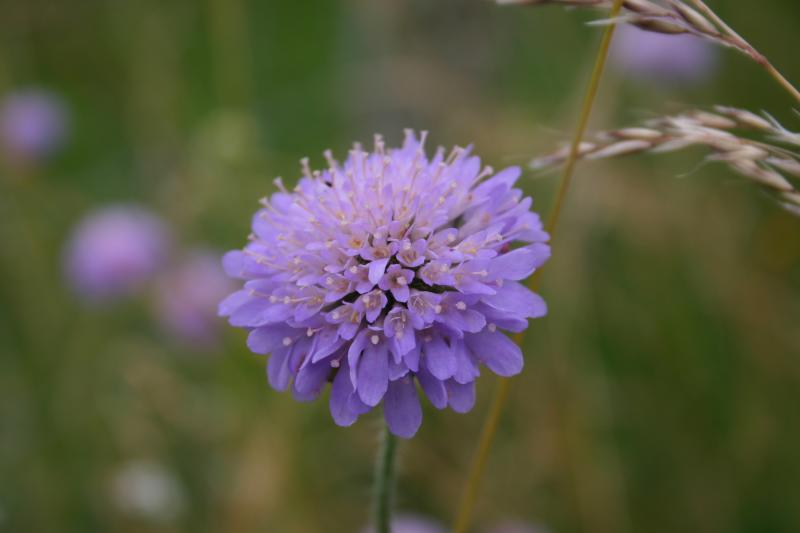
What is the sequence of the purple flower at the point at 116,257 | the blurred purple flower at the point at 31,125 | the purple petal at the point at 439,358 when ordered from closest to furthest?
the purple petal at the point at 439,358 → the purple flower at the point at 116,257 → the blurred purple flower at the point at 31,125

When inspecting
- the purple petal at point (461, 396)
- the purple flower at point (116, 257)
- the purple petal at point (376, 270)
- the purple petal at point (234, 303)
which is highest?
the purple petal at point (376, 270)

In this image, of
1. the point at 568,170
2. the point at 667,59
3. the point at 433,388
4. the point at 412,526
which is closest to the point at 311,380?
the point at 433,388

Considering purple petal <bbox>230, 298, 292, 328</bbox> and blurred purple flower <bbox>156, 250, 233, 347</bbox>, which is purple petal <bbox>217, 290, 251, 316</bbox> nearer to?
purple petal <bbox>230, 298, 292, 328</bbox>

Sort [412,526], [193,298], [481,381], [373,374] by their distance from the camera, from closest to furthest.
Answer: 1. [373,374]
2. [412,526]
3. [481,381]
4. [193,298]

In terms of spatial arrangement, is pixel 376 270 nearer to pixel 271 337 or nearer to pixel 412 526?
pixel 271 337

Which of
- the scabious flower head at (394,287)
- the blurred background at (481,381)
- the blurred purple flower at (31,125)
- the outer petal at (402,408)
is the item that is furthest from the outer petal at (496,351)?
the blurred purple flower at (31,125)

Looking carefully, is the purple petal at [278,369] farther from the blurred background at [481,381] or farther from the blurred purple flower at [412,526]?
the blurred background at [481,381]

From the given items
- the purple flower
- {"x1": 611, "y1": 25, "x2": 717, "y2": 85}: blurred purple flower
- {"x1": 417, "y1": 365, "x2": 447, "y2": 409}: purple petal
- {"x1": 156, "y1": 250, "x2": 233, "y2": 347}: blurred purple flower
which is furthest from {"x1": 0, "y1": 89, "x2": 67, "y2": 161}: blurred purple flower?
{"x1": 417, "y1": 365, "x2": 447, "y2": 409}: purple petal
